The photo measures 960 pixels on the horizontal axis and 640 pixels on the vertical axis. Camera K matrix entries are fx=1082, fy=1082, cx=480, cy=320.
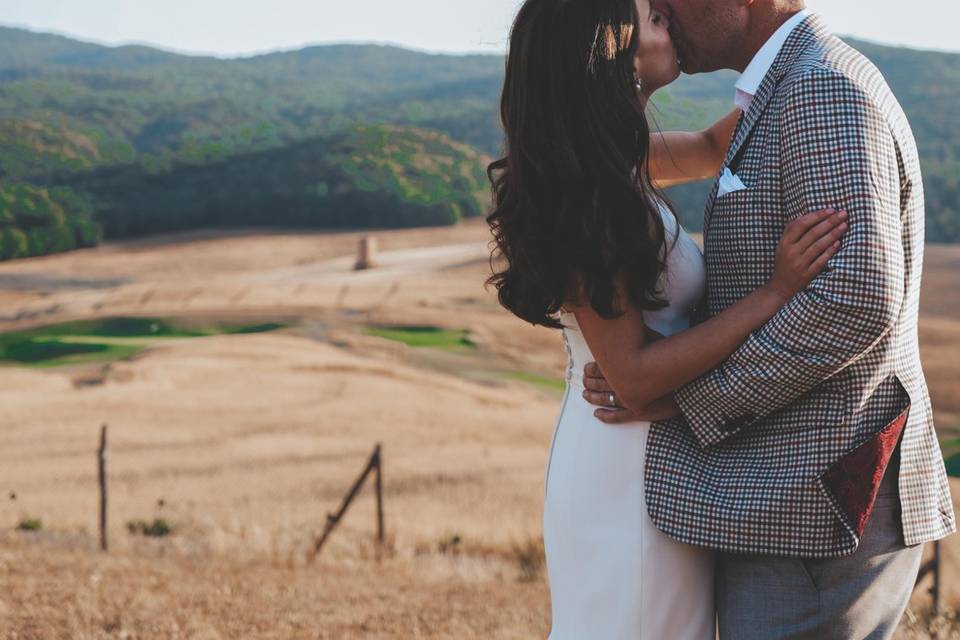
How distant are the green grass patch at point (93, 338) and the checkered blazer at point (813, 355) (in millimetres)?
21883

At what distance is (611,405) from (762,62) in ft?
2.16

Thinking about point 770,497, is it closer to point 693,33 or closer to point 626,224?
point 626,224

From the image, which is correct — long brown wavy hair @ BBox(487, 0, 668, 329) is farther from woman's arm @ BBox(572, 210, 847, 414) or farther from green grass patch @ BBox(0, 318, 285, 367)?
green grass patch @ BBox(0, 318, 285, 367)

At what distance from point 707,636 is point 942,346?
85.4ft

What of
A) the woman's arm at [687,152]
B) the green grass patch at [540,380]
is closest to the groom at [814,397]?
the woman's arm at [687,152]

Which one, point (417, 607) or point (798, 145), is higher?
point (798, 145)

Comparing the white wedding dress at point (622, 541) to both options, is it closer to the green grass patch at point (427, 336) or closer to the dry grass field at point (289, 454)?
the dry grass field at point (289, 454)

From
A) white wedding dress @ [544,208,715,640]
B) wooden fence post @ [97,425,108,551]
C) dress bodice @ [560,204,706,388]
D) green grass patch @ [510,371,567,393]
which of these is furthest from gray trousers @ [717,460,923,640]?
green grass patch @ [510,371,567,393]

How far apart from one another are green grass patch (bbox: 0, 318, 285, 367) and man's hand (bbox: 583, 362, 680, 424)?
21.7 meters

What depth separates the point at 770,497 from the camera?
174 centimetres

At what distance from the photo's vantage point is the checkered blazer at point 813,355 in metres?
1.66

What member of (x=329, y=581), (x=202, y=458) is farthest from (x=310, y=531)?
(x=202, y=458)

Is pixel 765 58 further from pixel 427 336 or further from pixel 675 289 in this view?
pixel 427 336

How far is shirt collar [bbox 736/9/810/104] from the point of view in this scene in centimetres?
188
